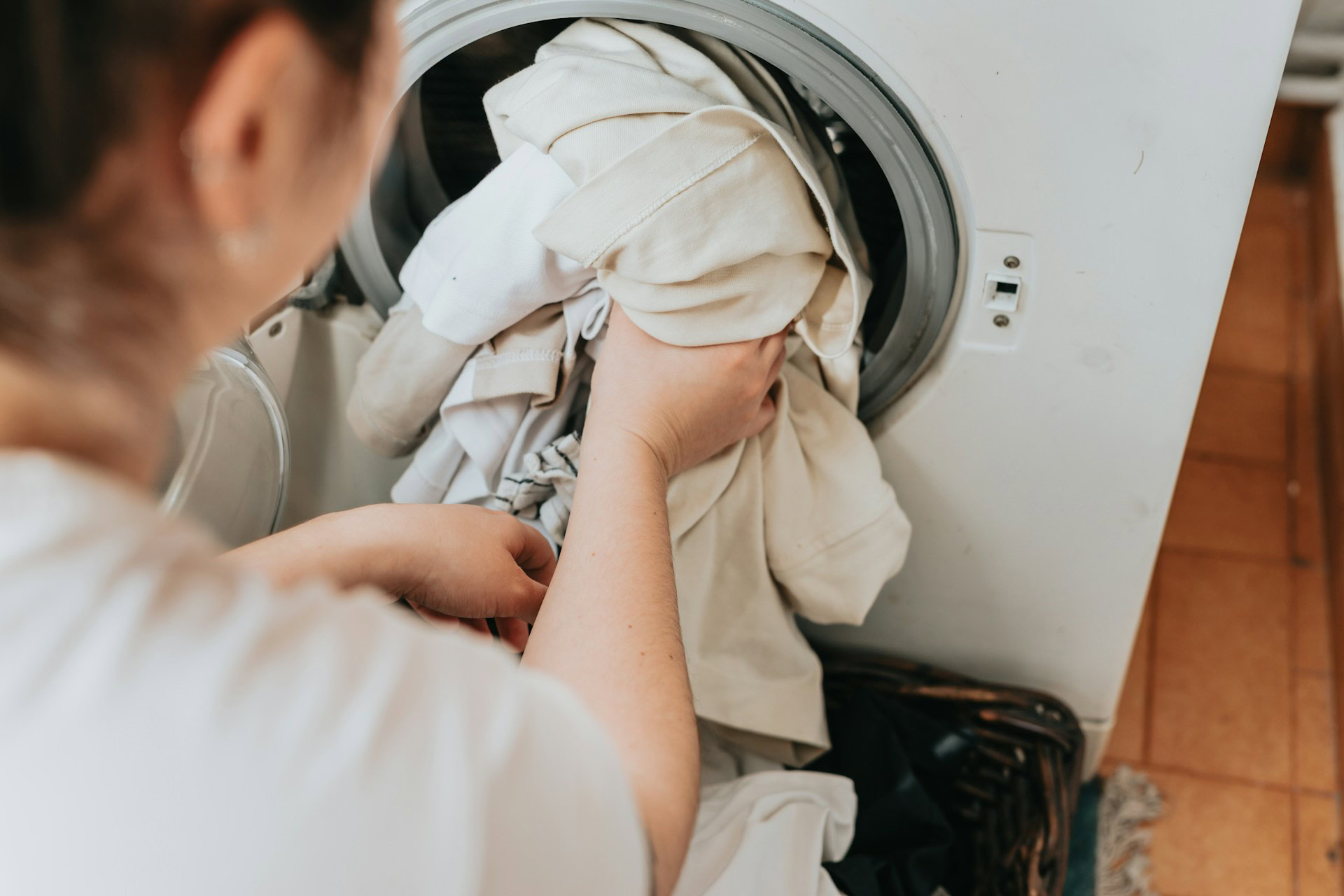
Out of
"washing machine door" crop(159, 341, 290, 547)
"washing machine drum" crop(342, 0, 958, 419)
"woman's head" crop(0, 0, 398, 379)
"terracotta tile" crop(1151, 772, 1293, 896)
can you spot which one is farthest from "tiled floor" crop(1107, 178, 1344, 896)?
"woman's head" crop(0, 0, 398, 379)

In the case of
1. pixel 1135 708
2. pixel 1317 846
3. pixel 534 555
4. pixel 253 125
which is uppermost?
pixel 253 125

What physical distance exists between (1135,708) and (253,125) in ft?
3.93

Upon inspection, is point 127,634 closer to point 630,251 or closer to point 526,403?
point 630,251

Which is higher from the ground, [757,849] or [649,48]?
[649,48]

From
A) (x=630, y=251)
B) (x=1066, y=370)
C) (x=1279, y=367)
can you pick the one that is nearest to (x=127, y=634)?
(x=630, y=251)

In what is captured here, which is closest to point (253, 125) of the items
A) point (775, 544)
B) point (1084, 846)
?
point (775, 544)

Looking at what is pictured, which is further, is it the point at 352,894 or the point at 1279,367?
the point at 1279,367

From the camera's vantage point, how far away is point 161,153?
1.05 feet

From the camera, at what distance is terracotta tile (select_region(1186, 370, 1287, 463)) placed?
4.92 ft

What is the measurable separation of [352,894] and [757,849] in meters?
0.44

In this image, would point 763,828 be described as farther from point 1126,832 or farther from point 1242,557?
point 1242,557

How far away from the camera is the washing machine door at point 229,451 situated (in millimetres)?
762

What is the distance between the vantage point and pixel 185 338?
352mm

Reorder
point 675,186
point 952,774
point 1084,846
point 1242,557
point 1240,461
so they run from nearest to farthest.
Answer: point 675,186, point 952,774, point 1084,846, point 1242,557, point 1240,461
